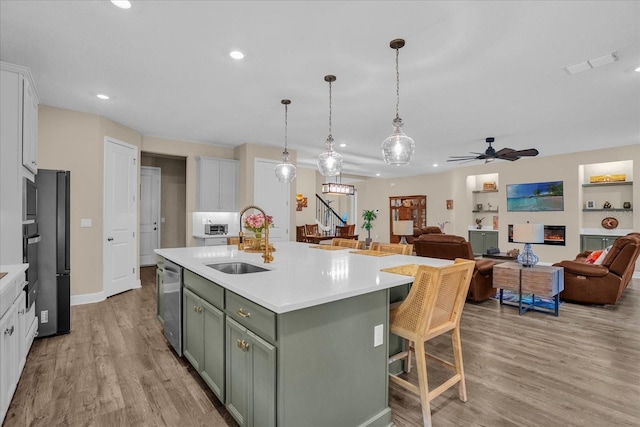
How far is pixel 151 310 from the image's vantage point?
4.20 meters

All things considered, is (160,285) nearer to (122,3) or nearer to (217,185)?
(122,3)

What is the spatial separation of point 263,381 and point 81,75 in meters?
3.59

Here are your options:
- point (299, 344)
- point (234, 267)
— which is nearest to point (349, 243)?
point (234, 267)

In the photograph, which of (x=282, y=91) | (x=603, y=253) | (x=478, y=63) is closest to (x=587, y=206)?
(x=603, y=253)

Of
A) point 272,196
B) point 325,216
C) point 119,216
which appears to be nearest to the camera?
point 119,216

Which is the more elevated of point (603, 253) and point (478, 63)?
point (478, 63)

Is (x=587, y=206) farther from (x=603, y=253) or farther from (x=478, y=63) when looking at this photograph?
(x=478, y=63)

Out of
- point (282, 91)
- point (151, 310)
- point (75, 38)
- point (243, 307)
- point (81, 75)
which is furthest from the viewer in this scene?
point (151, 310)

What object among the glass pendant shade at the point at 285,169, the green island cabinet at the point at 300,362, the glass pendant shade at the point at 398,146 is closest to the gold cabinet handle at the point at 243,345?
the green island cabinet at the point at 300,362

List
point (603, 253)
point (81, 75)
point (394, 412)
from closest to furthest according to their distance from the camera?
point (394, 412) → point (81, 75) → point (603, 253)

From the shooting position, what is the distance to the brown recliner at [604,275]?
4.21 m

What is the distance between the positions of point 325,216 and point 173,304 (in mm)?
8821

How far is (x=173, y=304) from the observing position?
282 centimetres

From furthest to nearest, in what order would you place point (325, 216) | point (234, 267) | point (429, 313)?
point (325, 216)
point (234, 267)
point (429, 313)
